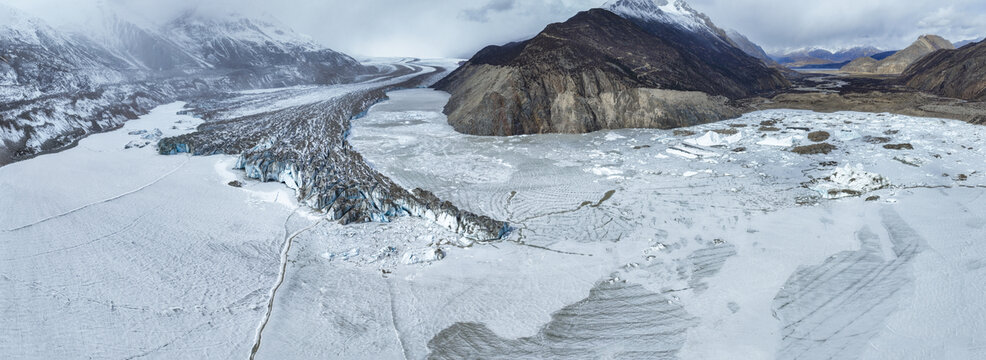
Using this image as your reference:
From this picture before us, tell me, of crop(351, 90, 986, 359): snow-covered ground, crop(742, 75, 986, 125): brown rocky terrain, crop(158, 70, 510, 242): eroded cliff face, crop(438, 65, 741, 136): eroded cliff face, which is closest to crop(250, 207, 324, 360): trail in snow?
crop(158, 70, 510, 242): eroded cliff face

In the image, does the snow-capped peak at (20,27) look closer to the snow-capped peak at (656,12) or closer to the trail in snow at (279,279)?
the trail in snow at (279,279)

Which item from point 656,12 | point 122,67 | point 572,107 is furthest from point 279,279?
point 656,12

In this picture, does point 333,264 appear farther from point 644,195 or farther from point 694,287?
point 644,195

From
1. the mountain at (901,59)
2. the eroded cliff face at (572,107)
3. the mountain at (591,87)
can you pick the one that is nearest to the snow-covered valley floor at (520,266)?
the eroded cliff face at (572,107)

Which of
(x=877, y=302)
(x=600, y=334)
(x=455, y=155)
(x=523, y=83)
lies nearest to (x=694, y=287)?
(x=600, y=334)

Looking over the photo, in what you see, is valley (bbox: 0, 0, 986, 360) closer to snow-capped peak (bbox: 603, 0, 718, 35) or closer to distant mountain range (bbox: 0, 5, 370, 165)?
distant mountain range (bbox: 0, 5, 370, 165)

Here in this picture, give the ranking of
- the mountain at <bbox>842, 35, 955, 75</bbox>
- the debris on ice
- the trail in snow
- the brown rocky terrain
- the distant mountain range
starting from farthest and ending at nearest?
the mountain at <bbox>842, 35, 955, 75</bbox>, the brown rocky terrain, the distant mountain range, the debris on ice, the trail in snow
